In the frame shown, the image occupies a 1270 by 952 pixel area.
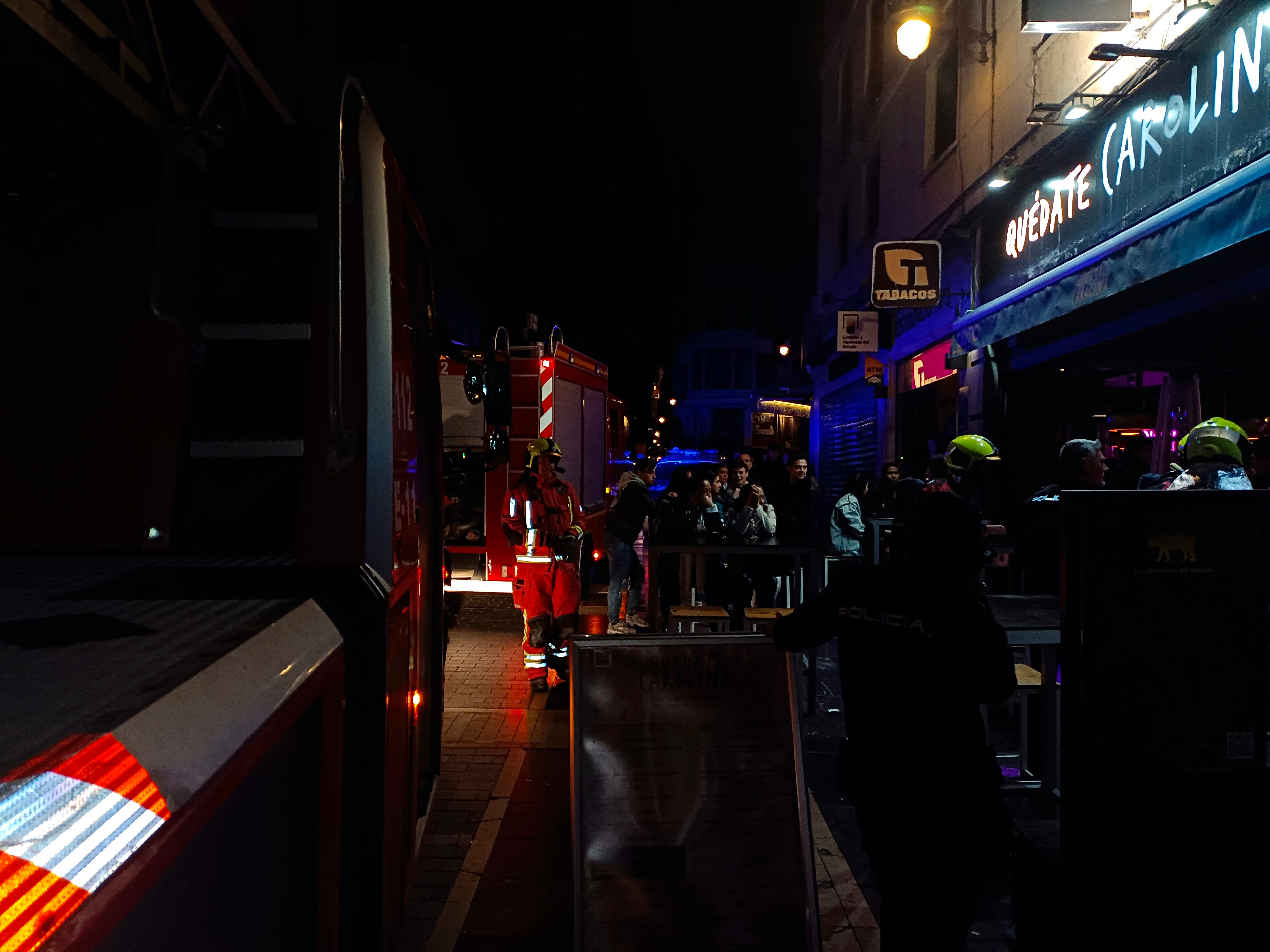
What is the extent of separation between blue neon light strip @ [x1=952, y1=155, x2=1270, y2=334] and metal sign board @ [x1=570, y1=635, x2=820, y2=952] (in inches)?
201

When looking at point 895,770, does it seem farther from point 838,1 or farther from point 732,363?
point 732,363

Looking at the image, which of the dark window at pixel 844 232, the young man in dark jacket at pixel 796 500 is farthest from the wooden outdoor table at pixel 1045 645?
the dark window at pixel 844 232

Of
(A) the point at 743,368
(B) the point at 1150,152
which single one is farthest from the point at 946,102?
(A) the point at 743,368

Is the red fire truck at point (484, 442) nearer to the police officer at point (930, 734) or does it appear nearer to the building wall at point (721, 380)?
the police officer at point (930, 734)

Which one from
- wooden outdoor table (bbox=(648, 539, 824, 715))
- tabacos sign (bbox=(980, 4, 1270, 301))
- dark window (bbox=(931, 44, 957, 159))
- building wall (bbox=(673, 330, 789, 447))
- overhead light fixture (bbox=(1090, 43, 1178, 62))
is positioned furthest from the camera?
building wall (bbox=(673, 330, 789, 447))

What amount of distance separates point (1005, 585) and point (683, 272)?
55.7m

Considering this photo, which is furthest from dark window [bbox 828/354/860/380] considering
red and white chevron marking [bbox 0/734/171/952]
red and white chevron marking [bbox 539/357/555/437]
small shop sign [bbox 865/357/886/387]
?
red and white chevron marking [bbox 0/734/171/952]

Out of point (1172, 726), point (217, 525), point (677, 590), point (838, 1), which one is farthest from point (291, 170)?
point (838, 1)

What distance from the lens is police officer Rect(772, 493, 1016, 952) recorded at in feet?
8.21

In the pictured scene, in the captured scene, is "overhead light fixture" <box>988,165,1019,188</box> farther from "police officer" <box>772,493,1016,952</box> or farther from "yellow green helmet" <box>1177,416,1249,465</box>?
"police officer" <box>772,493,1016,952</box>

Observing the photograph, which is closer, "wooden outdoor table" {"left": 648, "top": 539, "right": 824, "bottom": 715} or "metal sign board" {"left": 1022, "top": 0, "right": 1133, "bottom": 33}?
"wooden outdoor table" {"left": 648, "top": 539, "right": 824, "bottom": 715}

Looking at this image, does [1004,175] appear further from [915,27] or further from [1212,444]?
[1212,444]

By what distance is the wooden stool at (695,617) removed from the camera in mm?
5688

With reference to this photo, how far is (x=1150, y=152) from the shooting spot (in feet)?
23.2
